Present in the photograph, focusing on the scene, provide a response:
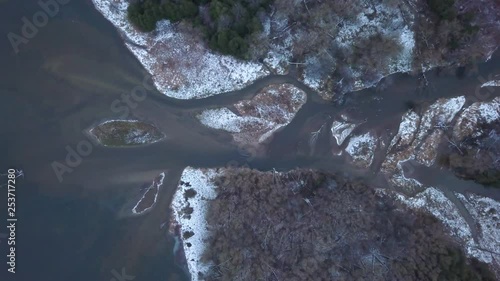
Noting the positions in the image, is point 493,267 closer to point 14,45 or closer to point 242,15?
point 242,15

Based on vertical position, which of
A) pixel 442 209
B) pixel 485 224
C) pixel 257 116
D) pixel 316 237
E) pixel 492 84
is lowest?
pixel 316 237

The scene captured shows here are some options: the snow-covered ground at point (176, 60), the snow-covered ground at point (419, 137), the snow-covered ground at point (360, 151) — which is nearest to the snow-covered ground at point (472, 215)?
the snow-covered ground at point (419, 137)

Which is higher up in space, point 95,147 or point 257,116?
point 257,116

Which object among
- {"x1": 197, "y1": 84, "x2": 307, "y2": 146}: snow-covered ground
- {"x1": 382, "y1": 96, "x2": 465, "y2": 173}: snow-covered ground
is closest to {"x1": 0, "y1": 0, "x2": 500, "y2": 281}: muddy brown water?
{"x1": 197, "y1": 84, "x2": 307, "y2": 146}: snow-covered ground

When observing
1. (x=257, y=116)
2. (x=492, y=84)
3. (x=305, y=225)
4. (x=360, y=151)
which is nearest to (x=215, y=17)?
(x=257, y=116)

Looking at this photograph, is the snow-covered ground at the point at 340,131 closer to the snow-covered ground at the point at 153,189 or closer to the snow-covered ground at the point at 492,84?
the snow-covered ground at the point at 492,84

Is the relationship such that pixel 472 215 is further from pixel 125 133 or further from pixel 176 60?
pixel 125 133

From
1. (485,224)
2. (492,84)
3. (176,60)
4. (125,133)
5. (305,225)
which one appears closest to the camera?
(305,225)

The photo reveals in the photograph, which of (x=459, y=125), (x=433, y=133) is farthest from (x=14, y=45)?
(x=459, y=125)
